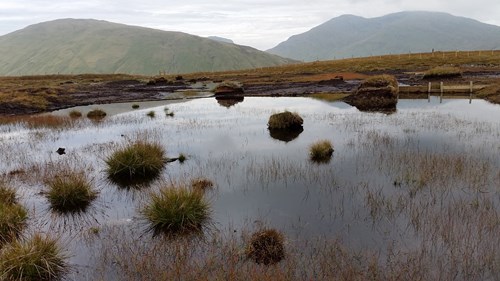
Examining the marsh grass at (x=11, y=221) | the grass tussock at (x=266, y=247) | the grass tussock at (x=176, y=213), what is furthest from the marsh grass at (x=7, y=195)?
the grass tussock at (x=266, y=247)

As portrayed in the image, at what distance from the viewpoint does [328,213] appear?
464 inches

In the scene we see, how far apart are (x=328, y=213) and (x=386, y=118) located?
2011cm

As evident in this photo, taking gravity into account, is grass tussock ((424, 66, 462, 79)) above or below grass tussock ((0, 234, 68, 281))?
above

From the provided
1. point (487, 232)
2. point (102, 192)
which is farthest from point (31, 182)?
point (487, 232)

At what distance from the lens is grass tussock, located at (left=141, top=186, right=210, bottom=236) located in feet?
36.1

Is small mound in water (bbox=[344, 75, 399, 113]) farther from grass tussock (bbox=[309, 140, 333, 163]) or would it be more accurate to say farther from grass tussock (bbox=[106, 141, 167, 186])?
grass tussock (bbox=[106, 141, 167, 186])

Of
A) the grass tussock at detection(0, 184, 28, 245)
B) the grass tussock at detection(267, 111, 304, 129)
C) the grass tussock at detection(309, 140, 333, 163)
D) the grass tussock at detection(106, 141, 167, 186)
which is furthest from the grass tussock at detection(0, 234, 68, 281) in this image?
the grass tussock at detection(267, 111, 304, 129)

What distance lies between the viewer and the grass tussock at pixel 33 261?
8.29 m

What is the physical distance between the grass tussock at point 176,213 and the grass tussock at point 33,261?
8.79 feet

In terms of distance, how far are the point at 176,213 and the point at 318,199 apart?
15.8 ft

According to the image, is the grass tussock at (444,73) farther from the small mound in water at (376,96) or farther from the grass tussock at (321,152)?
the grass tussock at (321,152)

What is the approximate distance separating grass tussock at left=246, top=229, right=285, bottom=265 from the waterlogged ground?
0.96 ft

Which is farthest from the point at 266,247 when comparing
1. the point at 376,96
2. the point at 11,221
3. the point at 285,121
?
the point at 376,96

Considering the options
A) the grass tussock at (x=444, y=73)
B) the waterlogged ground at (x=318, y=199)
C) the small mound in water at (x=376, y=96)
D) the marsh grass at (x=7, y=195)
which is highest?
the grass tussock at (x=444, y=73)
